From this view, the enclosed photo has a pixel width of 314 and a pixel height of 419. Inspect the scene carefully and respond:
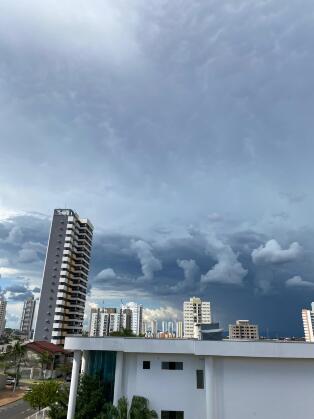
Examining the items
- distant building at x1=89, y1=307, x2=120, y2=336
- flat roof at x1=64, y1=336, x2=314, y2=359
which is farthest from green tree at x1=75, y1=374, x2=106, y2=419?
distant building at x1=89, y1=307, x2=120, y2=336

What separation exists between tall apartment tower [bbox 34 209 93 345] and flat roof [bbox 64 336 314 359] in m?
68.6

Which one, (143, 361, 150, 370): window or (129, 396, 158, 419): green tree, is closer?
(129, 396, 158, 419): green tree

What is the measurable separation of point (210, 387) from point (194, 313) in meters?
162

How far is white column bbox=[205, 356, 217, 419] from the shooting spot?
69.4ft

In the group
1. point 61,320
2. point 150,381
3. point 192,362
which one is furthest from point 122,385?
point 61,320

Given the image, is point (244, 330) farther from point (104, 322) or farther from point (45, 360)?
point (45, 360)

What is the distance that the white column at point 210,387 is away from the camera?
21.2 m

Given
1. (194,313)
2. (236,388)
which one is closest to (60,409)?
(236,388)

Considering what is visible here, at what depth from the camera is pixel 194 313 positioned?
177 metres

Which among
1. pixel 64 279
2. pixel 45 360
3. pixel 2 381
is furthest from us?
pixel 64 279

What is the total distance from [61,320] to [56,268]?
1382 cm

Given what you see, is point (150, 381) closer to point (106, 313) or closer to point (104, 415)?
point (104, 415)

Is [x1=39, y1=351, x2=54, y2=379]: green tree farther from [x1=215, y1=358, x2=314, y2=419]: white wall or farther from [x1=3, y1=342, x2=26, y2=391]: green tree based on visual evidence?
[x1=215, y1=358, x2=314, y2=419]: white wall

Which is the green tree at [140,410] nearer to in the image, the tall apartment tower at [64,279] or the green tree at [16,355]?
the green tree at [16,355]
